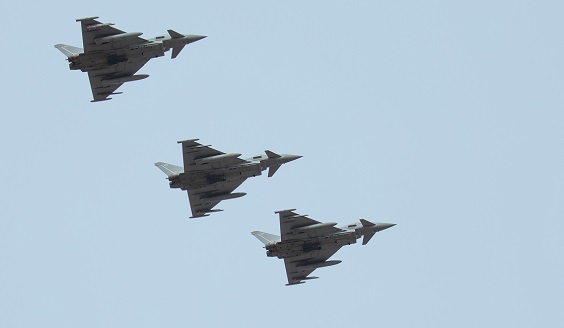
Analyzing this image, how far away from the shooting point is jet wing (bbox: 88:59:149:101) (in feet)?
387

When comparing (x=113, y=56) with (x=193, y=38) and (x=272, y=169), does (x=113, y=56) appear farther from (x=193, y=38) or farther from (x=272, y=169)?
(x=272, y=169)

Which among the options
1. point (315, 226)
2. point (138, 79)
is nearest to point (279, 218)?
point (315, 226)

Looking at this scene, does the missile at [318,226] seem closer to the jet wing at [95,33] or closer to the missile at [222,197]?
the missile at [222,197]

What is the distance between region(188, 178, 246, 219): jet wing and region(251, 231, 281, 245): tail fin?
3.89 meters

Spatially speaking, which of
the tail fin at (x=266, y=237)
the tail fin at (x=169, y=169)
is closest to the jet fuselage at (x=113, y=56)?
the tail fin at (x=169, y=169)

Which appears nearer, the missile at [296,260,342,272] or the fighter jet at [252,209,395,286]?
the fighter jet at [252,209,395,286]

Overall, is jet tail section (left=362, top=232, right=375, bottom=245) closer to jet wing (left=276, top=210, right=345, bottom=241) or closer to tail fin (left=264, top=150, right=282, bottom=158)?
jet wing (left=276, top=210, right=345, bottom=241)

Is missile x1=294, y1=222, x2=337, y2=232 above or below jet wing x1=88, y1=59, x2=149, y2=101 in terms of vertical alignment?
below

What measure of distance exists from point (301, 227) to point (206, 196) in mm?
7771

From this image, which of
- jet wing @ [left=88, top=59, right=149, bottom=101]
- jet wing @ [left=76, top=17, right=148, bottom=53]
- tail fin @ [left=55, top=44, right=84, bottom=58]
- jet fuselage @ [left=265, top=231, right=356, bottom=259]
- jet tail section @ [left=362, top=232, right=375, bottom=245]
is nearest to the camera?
jet wing @ [left=76, top=17, right=148, bottom=53]

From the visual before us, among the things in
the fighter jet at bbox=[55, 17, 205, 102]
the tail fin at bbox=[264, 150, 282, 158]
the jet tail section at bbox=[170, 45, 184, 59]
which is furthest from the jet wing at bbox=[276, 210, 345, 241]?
the fighter jet at bbox=[55, 17, 205, 102]

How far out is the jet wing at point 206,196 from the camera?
398 feet

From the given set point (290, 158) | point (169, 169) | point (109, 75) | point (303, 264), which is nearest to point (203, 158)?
point (169, 169)

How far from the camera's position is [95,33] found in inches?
4545
